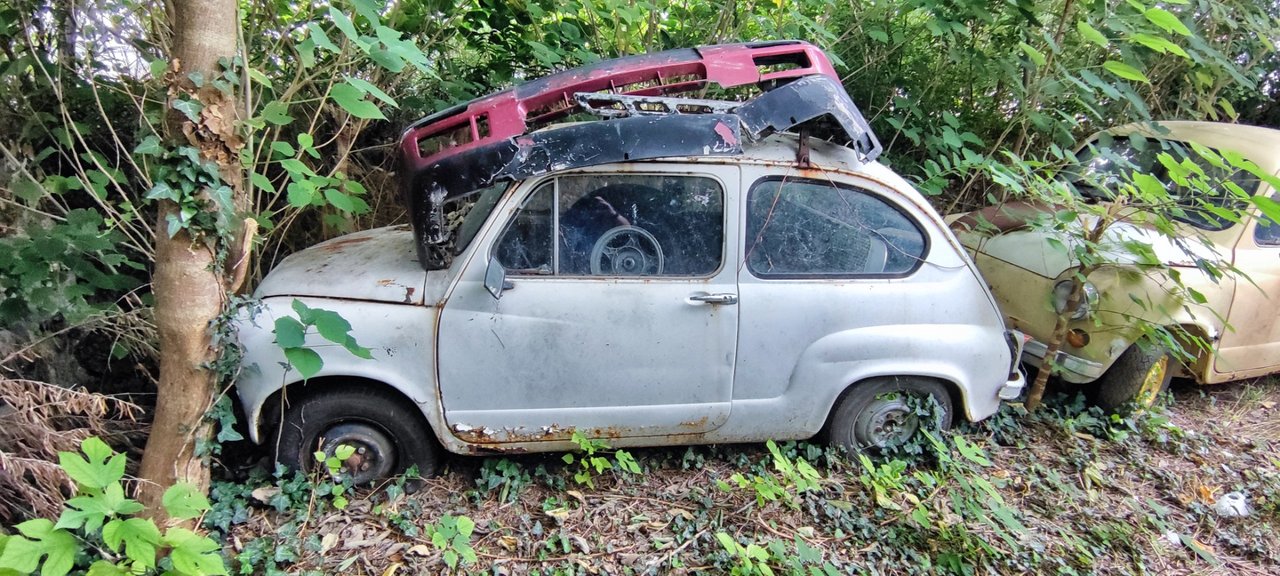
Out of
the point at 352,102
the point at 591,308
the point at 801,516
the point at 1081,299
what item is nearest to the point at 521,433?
the point at 591,308

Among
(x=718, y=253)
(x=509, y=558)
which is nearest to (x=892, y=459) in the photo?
(x=718, y=253)

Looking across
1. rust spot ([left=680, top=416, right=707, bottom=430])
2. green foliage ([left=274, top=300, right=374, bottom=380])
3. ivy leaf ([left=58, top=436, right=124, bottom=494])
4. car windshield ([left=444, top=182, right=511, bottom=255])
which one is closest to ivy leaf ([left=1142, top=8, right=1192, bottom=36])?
rust spot ([left=680, top=416, right=707, bottom=430])

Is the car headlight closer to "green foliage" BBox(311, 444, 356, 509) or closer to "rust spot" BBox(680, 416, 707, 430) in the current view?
"rust spot" BBox(680, 416, 707, 430)

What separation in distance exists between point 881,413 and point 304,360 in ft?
8.50

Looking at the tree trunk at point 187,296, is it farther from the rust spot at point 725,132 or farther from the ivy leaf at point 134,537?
the rust spot at point 725,132

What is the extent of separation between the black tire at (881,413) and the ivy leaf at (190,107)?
2896mm

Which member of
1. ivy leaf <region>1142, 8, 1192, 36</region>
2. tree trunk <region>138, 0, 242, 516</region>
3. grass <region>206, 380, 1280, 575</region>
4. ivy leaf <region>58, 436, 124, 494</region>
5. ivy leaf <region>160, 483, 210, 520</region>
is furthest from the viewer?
ivy leaf <region>1142, 8, 1192, 36</region>

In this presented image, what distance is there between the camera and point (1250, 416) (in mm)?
4293

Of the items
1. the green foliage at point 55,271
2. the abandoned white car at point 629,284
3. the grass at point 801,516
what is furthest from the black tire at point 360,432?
the green foliage at point 55,271

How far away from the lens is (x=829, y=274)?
10.1ft

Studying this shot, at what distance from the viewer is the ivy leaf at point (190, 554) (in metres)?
2.01

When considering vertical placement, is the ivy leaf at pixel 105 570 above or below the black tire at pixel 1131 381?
below

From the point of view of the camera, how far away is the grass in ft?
8.91

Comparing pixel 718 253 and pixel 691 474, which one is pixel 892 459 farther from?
pixel 718 253
